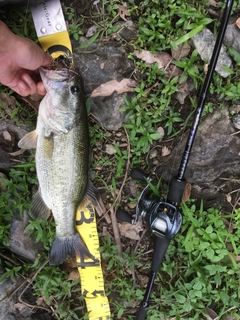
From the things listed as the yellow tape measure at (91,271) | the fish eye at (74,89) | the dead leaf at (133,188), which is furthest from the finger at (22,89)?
the dead leaf at (133,188)

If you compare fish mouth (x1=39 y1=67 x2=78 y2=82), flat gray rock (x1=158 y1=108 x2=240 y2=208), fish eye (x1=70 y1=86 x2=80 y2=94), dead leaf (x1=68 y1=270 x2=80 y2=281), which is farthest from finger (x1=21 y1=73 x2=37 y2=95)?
dead leaf (x1=68 y1=270 x2=80 y2=281)

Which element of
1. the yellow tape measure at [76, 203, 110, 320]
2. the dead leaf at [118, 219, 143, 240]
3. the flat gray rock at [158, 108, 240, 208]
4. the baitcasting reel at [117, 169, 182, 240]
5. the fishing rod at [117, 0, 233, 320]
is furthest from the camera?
the dead leaf at [118, 219, 143, 240]

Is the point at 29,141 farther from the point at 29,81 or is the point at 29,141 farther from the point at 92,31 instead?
the point at 92,31

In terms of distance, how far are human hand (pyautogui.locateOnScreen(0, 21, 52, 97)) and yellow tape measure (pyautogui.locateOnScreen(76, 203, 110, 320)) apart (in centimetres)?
126

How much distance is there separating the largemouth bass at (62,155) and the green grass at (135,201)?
0.75ft

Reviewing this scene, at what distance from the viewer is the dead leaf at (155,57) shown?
3188 millimetres

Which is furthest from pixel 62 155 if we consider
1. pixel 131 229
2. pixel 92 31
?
pixel 92 31

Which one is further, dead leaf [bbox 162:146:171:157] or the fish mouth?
dead leaf [bbox 162:146:171:157]

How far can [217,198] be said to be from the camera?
11.3ft

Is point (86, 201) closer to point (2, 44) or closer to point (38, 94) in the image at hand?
point (38, 94)

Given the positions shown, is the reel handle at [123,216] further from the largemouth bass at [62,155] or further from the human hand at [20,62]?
the human hand at [20,62]

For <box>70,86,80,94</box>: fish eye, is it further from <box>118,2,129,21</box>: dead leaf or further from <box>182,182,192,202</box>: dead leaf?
<box>182,182,192,202</box>: dead leaf

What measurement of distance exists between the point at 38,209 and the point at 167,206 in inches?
47.1

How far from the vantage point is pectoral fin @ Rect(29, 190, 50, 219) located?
3147 millimetres
